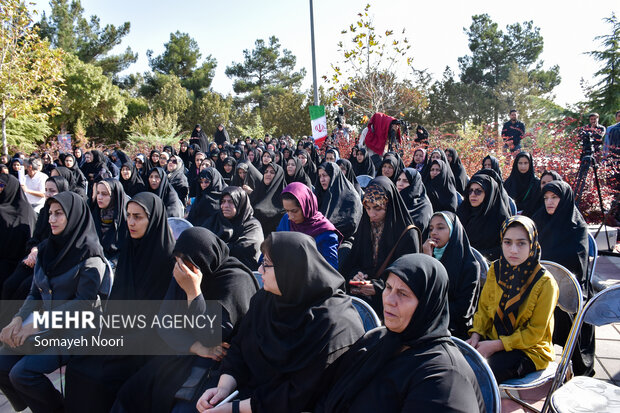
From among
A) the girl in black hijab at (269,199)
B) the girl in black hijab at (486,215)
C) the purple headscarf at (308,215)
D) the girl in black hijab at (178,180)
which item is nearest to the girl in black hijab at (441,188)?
→ the girl in black hijab at (486,215)

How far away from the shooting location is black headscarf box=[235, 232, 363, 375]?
1.82m

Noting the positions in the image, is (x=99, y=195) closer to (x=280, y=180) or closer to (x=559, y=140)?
(x=280, y=180)

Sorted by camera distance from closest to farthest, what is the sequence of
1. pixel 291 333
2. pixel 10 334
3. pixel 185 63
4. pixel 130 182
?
1. pixel 291 333
2. pixel 10 334
3. pixel 130 182
4. pixel 185 63

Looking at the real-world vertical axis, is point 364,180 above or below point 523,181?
above

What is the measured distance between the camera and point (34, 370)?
2449mm

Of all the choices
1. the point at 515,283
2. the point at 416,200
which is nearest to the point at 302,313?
the point at 515,283

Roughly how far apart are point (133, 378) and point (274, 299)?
3.13ft

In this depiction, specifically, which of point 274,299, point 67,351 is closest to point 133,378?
point 67,351

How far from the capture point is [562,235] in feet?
11.3

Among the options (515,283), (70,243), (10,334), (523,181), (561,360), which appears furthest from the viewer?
(523,181)

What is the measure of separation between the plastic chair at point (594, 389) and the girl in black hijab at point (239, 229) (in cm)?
264

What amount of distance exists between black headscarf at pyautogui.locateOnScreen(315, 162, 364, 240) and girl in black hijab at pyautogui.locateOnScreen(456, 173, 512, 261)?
1.31 metres

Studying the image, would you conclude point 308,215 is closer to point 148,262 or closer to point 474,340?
point 148,262

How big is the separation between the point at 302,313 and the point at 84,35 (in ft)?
115
